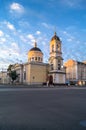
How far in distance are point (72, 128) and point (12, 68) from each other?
9586cm

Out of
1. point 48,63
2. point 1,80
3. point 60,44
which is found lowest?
point 1,80

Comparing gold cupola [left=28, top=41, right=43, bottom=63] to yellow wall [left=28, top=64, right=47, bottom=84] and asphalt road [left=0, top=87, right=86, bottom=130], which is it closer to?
yellow wall [left=28, top=64, right=47, bottom=84]

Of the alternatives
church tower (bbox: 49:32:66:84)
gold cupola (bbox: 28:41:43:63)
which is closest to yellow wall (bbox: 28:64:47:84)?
church tower (bbox: 49:32:66:84)

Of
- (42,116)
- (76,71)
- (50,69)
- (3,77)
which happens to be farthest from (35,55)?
(42,116)

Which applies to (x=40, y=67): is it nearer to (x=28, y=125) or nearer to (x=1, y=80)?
(x=1, y=80)

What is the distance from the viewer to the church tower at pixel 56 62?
75062 millimetres

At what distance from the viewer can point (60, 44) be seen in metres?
78.8

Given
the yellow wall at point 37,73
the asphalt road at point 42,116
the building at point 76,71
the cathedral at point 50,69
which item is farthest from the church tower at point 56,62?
the asphalt road at point 42,116

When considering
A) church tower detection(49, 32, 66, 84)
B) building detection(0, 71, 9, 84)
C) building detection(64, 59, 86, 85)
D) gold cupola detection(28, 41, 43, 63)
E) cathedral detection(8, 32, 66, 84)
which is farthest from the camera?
building detection(0, 71, 9, 84)

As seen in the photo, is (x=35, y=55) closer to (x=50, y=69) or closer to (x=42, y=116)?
(x=50, y=69)

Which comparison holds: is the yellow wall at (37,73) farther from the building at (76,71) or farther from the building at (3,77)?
the building at (3,77)

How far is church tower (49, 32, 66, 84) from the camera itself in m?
75.1

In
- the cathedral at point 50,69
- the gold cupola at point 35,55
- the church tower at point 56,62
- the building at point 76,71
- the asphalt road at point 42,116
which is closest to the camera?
the asphalt road at point 42,116

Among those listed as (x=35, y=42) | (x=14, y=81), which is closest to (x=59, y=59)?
(x=35, y=42)
